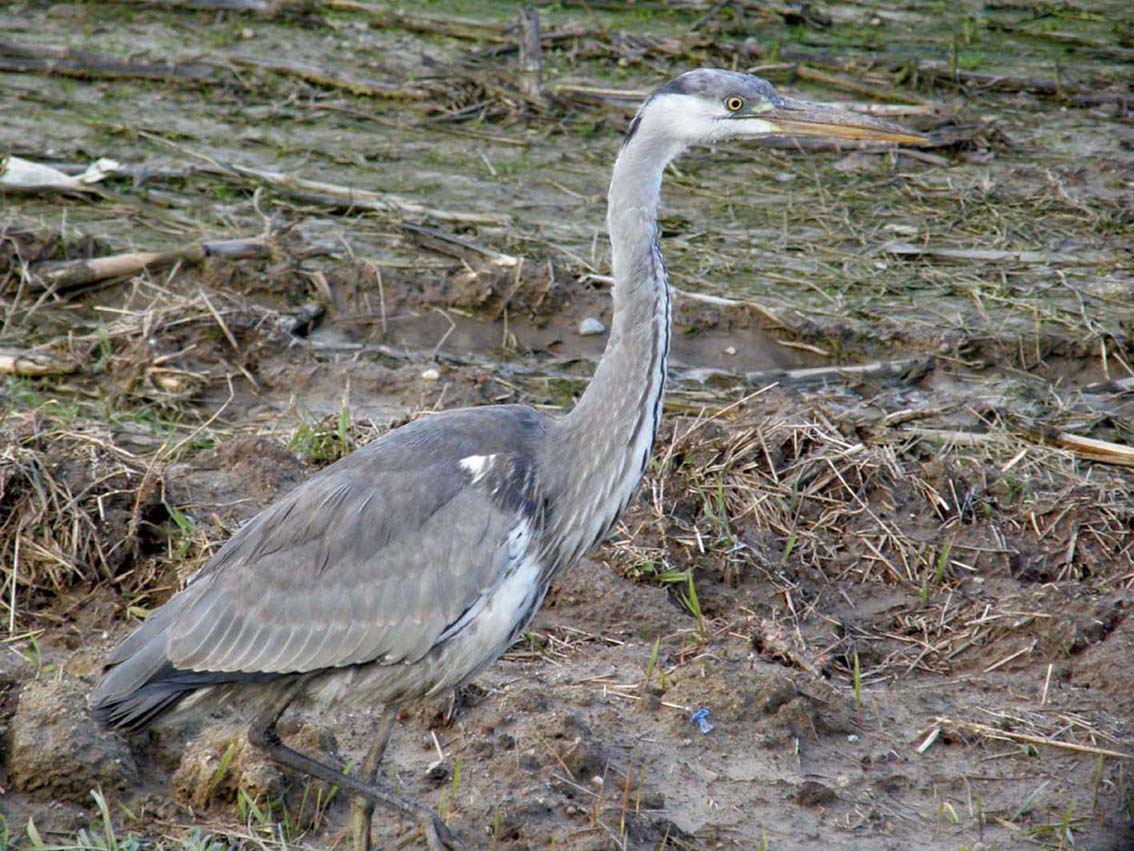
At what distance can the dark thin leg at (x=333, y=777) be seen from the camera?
407 cm

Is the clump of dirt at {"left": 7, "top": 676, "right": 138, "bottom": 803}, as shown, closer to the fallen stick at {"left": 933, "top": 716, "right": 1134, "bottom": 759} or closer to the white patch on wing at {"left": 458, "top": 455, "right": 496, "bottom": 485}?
the white patch on wing at {"left": 458, "top": 455, "right": 496, "bottom": 485}

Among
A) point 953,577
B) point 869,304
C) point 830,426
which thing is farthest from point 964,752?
point 869,304

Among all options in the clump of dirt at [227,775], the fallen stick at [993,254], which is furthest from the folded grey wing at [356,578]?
the fallen stick at [993,254]

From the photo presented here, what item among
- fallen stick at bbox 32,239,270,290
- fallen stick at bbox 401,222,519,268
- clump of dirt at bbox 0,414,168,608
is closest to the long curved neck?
clump of dirt at bbox 0,414,168,608

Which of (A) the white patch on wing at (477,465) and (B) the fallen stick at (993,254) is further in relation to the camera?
(B) the fallen stick at (993,254)

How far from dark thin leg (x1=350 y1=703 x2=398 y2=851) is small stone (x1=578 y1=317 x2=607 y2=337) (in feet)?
10.6

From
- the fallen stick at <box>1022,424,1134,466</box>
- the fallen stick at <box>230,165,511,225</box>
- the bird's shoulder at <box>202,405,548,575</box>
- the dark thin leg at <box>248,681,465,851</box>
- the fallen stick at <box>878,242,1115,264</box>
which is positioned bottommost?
the dark thin leg at <box>248,681,465,851</box>

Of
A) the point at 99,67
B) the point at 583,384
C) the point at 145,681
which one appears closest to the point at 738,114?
the point at 145,681

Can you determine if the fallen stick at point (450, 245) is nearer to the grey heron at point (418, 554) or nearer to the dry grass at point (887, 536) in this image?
the dry grass at point (887, 536)

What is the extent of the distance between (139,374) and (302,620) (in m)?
2.58

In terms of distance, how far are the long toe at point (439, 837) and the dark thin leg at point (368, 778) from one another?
171mm

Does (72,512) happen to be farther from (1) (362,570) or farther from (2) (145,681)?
(1) (362,570)

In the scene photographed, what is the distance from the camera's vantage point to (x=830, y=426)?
19.5 ft

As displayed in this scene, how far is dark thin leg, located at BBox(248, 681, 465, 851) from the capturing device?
4070 millimetres
